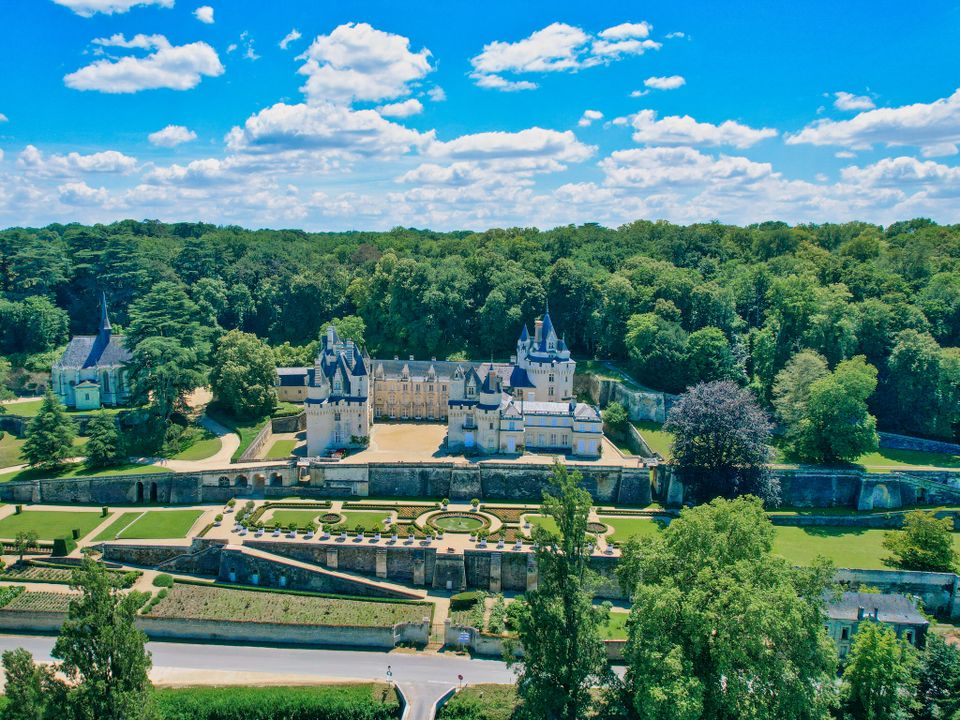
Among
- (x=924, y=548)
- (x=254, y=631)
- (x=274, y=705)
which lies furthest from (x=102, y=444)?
(x=924, y=548)

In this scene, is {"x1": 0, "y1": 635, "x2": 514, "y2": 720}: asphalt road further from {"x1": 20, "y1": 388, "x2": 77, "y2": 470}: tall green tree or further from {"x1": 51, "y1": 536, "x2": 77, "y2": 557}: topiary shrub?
{"x1": 20, "y1": 388, "x2": 77, "y2": 470}: tall green tree

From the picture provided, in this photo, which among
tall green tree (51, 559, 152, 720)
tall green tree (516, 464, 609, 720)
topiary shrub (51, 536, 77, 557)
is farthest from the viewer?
topiary shrub (51, 536, 77, 557)

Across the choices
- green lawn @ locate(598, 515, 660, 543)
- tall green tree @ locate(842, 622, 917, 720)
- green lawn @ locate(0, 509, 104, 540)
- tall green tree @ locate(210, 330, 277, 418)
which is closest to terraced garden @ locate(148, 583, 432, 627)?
green lawn @ locate(0, 509, 104, 540)

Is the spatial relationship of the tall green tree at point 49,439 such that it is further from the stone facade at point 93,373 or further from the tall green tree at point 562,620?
the tall green tree at point 562,620

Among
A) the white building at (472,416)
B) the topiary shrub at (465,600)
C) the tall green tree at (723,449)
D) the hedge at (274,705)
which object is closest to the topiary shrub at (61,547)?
the hedge at (274,705)

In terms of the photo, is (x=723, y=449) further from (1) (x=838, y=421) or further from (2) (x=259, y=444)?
(2) (x=259, y=444)

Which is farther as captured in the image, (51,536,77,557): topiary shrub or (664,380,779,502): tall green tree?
(664,380,779,502): tall green tree

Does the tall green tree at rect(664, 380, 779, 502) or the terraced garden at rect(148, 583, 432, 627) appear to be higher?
the tall green tree at rect(664, 380, 779, 502)
